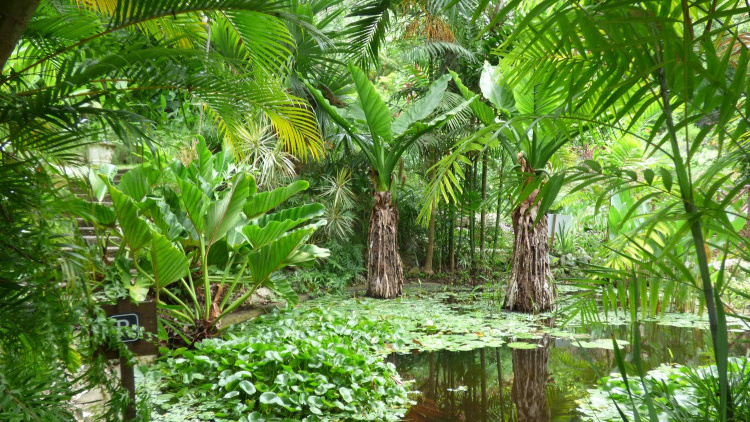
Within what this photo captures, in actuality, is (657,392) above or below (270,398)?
above

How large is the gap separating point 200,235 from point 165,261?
1.59 ft

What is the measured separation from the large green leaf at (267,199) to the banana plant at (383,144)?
5.67 ft

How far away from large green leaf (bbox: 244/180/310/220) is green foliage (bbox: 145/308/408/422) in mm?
1241

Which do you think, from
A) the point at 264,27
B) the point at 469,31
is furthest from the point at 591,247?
the point at 264,27

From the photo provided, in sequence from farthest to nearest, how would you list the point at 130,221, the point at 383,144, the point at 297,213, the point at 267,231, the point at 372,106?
the point at 383,144
the point at 372,106
the point at 297,213
the point at 267,231
the point at 130,221

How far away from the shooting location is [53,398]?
4.74 feet

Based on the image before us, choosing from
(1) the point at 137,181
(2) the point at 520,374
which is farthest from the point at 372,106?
(2) the point at 520,374

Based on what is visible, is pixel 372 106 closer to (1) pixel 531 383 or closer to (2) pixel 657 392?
(1) pixel 531 383

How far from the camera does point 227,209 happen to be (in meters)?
3.73

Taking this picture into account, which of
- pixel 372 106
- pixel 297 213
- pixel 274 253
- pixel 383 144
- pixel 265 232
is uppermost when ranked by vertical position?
pixel 372 106

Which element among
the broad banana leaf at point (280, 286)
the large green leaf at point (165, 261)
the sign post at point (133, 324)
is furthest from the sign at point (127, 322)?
the broad banana leaf at point (280, 286)

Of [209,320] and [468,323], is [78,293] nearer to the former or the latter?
[209,320]

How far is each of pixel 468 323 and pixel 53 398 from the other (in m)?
3.88

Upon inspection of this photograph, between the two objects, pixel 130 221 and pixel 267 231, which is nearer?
pixel 130 221
